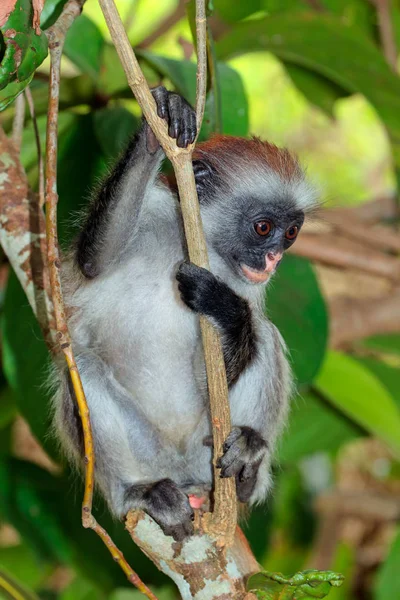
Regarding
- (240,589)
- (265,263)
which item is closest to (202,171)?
(265,263)

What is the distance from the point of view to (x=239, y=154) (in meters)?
2.38

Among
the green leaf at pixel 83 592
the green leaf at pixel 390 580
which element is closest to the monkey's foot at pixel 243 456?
the green leaf at pixel 390 580

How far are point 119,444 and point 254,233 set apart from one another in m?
0.75

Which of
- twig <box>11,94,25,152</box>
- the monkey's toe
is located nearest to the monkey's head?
twig <box>11,94,25,152</box>

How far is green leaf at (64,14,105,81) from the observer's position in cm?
306

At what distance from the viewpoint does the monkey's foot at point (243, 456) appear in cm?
203

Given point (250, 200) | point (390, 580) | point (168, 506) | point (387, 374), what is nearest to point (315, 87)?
point (387, 374)

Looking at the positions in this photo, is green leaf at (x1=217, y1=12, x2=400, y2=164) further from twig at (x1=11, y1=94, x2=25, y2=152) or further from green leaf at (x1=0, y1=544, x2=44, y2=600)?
green leaf at (x1=0, y1=544, x2=44, y2=600)

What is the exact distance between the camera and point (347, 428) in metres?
3.95

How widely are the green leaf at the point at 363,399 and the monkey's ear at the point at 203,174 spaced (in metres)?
1.28

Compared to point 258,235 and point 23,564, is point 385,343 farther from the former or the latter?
point 23,564

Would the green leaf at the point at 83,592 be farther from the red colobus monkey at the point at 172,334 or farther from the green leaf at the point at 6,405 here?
the red colobus monkey at the point at 172,334

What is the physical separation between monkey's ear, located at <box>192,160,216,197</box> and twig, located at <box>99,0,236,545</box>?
2.27 feet

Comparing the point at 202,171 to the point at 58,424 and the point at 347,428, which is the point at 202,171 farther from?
the point at 347,428
